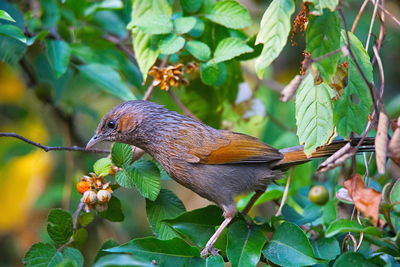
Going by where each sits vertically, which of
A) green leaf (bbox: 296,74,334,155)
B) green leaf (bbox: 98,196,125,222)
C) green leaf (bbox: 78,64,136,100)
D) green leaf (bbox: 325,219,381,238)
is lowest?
green leaf (bbox: 98,196,125,222)

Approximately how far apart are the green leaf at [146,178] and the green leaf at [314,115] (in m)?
0.99

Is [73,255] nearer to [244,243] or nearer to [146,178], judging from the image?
[146,178]

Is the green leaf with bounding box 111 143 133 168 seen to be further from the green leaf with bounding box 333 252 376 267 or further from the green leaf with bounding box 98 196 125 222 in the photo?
the green leaf with bounding box 333 252 376 267

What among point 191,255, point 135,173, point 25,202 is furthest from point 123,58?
point 25,202

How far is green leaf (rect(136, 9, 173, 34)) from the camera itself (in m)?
4.12

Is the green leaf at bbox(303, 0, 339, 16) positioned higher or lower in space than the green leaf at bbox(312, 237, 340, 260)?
higher

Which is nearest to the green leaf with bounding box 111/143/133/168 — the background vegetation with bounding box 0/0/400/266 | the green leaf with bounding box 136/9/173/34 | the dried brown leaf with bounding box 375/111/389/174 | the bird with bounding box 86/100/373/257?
the background vegetation with bounding box 0/0/400/266

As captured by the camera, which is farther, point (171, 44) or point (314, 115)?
point (171, 44)

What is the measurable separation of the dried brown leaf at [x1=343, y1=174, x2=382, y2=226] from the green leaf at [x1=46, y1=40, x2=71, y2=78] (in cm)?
243

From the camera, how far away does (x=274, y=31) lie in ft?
10.2

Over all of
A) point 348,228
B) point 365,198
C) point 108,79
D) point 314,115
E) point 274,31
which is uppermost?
point 274,31

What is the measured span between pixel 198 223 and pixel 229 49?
1.25m

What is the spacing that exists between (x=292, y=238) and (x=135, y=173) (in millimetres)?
1024

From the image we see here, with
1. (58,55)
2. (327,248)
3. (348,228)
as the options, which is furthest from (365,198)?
(58,55)
